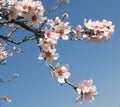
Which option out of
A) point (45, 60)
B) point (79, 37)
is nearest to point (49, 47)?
point (45, 60)

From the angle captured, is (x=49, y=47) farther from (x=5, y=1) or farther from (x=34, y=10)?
(x=5, y=1)

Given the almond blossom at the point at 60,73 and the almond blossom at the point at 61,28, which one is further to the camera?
the almond blossom at the point at 61,28

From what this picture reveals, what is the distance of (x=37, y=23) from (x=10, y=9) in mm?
541

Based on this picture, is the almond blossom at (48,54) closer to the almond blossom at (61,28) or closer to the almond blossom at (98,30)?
the almond blossom at (61,28)

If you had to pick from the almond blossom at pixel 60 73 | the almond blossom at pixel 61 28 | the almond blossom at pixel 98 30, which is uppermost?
the almond blossom at pixel 98 30

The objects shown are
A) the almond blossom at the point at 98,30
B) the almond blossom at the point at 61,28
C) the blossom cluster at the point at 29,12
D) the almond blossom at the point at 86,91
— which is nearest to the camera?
the almond blossom at the point at 86,91

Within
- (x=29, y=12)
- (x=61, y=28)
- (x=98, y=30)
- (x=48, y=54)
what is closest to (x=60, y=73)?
(x=48, y=54)

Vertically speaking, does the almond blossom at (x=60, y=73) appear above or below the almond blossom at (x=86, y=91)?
above

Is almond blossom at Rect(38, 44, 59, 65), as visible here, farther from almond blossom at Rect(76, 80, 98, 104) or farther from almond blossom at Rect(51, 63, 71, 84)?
almond blossom at Rect(76, 80, 98, 104)

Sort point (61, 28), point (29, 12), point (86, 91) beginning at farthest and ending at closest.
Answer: point (61, 28)
point (29, 12)
point (86, 91)

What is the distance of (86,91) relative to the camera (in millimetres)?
6879

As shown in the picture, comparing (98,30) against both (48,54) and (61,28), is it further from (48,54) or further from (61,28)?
(48,54)

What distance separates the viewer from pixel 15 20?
23.8 ft

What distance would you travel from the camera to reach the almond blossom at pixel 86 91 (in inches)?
269
